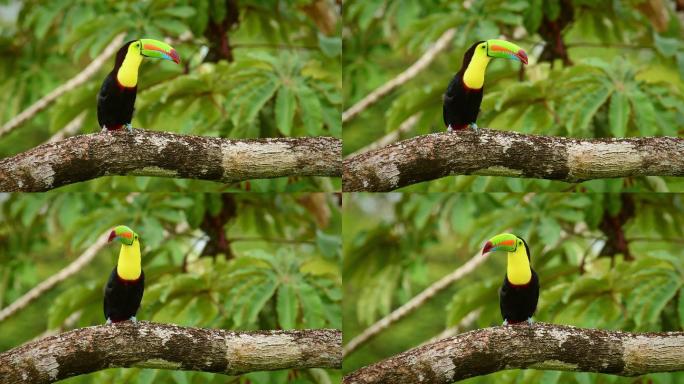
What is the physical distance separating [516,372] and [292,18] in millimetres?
1592

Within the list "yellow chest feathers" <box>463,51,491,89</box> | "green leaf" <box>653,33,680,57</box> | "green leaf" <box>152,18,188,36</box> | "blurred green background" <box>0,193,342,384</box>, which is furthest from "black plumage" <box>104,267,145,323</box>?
"green leaf" <box>653,33,680,57</box>

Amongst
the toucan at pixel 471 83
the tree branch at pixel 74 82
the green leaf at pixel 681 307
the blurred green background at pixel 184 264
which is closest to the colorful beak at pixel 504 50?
the toucan at pixel 471 83

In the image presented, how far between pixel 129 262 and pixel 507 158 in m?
1.34

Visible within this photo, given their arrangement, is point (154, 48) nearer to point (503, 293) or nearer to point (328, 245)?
point (328, 245)

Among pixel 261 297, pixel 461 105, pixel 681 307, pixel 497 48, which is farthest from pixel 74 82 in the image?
pixel 681 307

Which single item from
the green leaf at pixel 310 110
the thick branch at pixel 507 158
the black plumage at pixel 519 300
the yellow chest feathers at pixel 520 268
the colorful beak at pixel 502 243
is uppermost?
the green leaf at pixel 310 110

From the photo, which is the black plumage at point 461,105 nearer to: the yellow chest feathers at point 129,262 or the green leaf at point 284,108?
the green leaf at point 284,108

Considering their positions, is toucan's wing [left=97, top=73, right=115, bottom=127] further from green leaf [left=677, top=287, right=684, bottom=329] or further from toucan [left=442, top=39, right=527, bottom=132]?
green leaf [left=677, top=287, right=684, bottom=329]

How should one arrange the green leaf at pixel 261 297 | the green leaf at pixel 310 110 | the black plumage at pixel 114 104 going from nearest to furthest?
the black plumage at pixel 114 104 < the green leaf at pixel 261 297 < the green leaf at pixel 310 110

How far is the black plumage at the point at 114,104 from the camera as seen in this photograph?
3154 millimetres

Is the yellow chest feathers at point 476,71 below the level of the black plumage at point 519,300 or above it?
above

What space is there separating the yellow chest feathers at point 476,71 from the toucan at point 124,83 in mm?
987

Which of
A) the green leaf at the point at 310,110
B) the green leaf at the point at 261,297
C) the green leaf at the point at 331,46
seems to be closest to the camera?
the green leaf at the point at 261,297

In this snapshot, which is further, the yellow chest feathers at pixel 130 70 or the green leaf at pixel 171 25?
the green leaf at pixel 171 25
